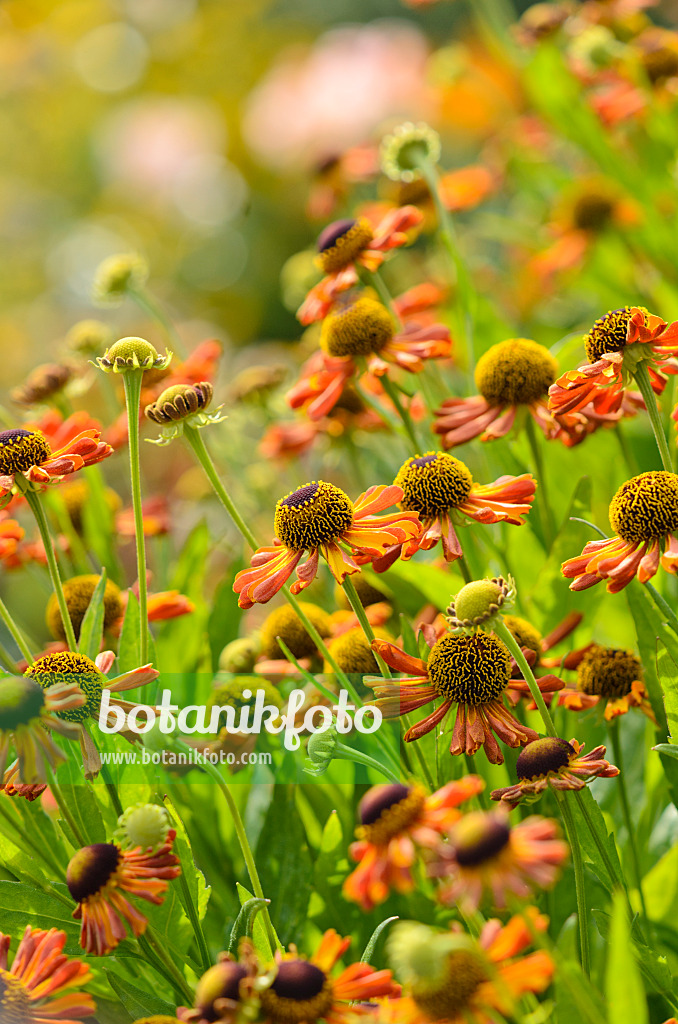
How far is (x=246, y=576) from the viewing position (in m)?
0.49

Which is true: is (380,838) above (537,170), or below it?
below

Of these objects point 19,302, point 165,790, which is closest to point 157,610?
point 165,790

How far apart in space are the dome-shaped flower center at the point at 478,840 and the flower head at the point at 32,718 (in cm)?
21

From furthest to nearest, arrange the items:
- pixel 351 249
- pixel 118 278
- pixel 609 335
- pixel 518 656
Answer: pixel 118 278 < pixel 351 249 < pixel 609 335 < pixel 518 656

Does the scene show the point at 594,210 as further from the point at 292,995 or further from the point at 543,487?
the point at 292,995

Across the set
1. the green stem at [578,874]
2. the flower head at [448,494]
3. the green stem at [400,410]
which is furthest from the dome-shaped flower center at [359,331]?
the green stem at [578,874]

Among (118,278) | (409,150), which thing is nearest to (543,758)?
(409,150)

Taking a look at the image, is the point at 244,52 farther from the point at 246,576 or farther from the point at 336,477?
the point at 246,576

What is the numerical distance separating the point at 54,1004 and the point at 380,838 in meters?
0.15

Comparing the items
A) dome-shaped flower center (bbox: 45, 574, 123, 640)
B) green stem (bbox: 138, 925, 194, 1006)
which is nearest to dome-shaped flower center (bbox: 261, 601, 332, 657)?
dome-shaped flower center (bbox: 45, 574, 123, 640)

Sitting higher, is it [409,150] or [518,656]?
[409,150]

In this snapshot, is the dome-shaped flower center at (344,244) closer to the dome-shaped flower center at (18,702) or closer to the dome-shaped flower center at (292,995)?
the dome-shaped flower center at (18,702)

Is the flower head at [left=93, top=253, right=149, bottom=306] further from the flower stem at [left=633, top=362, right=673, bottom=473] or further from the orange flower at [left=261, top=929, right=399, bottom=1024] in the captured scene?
the orange flower at [left=261, top=929, right=399, bottom=1024]

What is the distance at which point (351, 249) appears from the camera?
71 cm
